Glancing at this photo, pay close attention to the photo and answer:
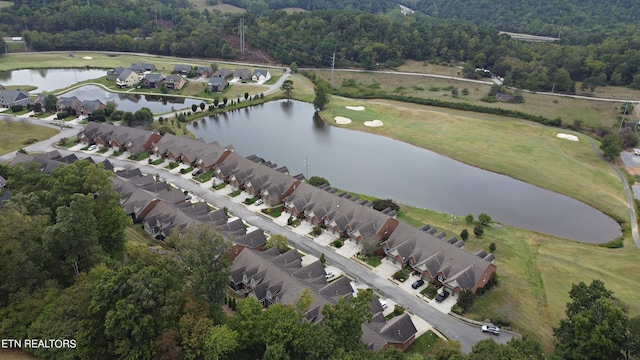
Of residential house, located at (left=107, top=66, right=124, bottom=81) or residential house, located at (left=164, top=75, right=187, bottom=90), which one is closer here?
residential house, located at (left=164, top=75, right=187, bottom=90)

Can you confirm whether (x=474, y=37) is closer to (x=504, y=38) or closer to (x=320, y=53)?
(x=504, y=38)

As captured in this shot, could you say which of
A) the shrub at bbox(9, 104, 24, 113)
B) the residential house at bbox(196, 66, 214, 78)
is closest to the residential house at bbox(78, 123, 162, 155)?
the shrub at bbox(9, 104, 24, 113)

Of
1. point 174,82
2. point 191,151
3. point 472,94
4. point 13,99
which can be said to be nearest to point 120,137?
point 191,151

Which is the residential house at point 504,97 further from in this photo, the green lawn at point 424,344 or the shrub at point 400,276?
the green lawn at point 424,344

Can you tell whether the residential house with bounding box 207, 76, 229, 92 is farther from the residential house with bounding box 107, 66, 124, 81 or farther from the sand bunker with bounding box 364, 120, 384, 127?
the sand bunker with bounding box 364, 120, 384, 127

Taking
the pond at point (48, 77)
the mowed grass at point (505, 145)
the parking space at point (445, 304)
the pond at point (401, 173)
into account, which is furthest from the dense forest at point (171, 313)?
the pond at point (48, 77)

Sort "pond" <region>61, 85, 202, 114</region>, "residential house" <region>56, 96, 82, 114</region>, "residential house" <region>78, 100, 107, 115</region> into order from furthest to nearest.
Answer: "pond" <region>61, 85, 202, 114</region> < "residential house" <region>56, 96, 82, 114</region> < "residential house" <region>78, 100, 107, 115</region>

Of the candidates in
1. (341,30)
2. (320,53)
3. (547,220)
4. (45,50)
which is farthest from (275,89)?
(45,50)

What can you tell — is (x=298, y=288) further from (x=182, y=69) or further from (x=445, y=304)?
(x=182, y=69)
